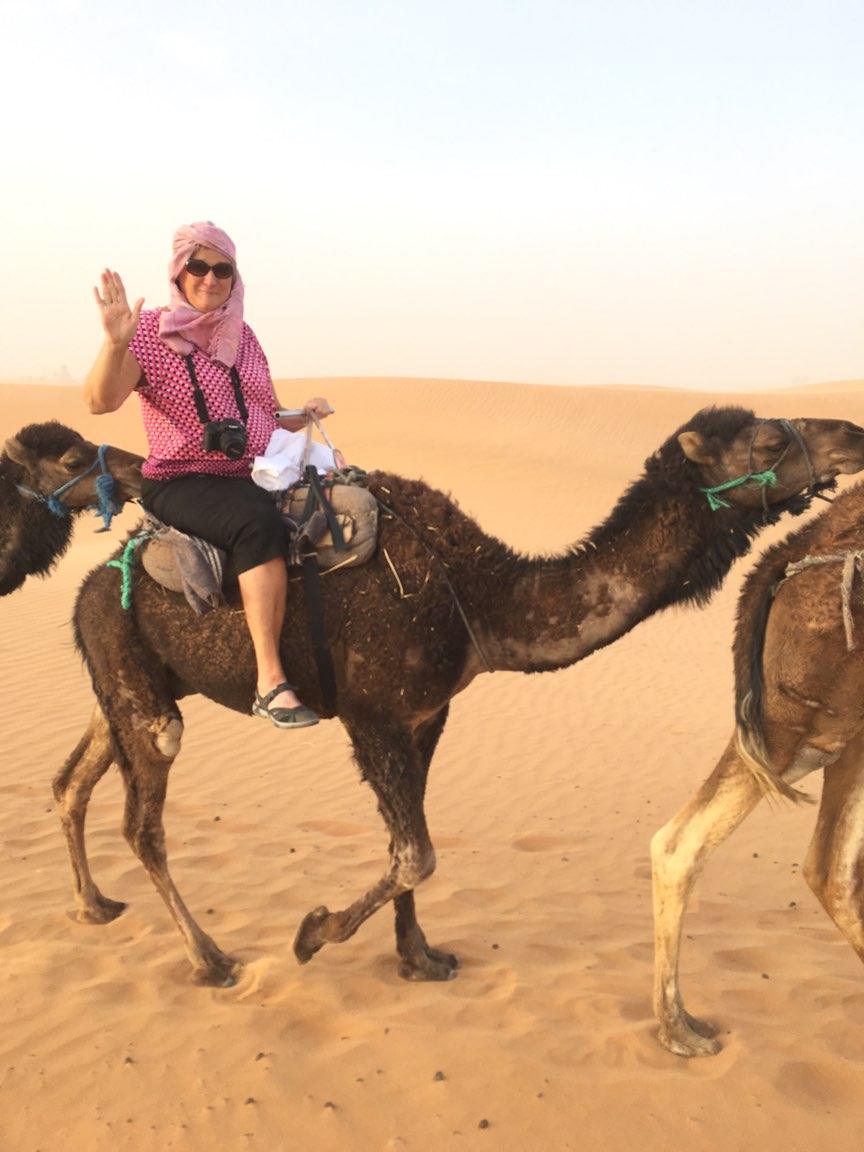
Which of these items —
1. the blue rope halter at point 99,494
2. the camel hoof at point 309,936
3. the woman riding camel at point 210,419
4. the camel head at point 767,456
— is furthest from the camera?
the blue rope halter at point 99,494

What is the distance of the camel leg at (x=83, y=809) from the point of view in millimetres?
5492

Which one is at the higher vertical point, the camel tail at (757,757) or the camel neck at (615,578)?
the camel neck at (615,578)

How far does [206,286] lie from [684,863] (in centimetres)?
302

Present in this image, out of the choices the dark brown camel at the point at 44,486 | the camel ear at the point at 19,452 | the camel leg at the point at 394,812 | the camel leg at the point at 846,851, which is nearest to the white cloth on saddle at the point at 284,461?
the dark brown camel at the point at 44,486

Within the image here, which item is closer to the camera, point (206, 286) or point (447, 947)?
point (206, 286)

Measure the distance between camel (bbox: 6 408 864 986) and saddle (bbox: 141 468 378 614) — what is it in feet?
0.32

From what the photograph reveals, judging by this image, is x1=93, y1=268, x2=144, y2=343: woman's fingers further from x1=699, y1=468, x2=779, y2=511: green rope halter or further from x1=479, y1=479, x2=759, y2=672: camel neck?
x1=699, y1=468, x2=779, y2=511: green rope halter

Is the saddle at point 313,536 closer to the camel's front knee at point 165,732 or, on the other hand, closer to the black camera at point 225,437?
the black camera at point 225,437

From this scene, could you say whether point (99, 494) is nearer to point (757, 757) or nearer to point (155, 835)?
point (155, 835)

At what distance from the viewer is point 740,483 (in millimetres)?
3707

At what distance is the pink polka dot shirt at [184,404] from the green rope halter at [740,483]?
1.93 metres

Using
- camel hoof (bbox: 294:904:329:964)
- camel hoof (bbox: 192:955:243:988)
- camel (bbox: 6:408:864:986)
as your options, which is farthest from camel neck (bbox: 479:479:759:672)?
camel hoof (bbox: 192:955:243:988)

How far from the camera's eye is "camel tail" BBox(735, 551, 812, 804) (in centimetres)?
370

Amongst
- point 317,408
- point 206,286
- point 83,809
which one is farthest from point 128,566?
point 83,809
